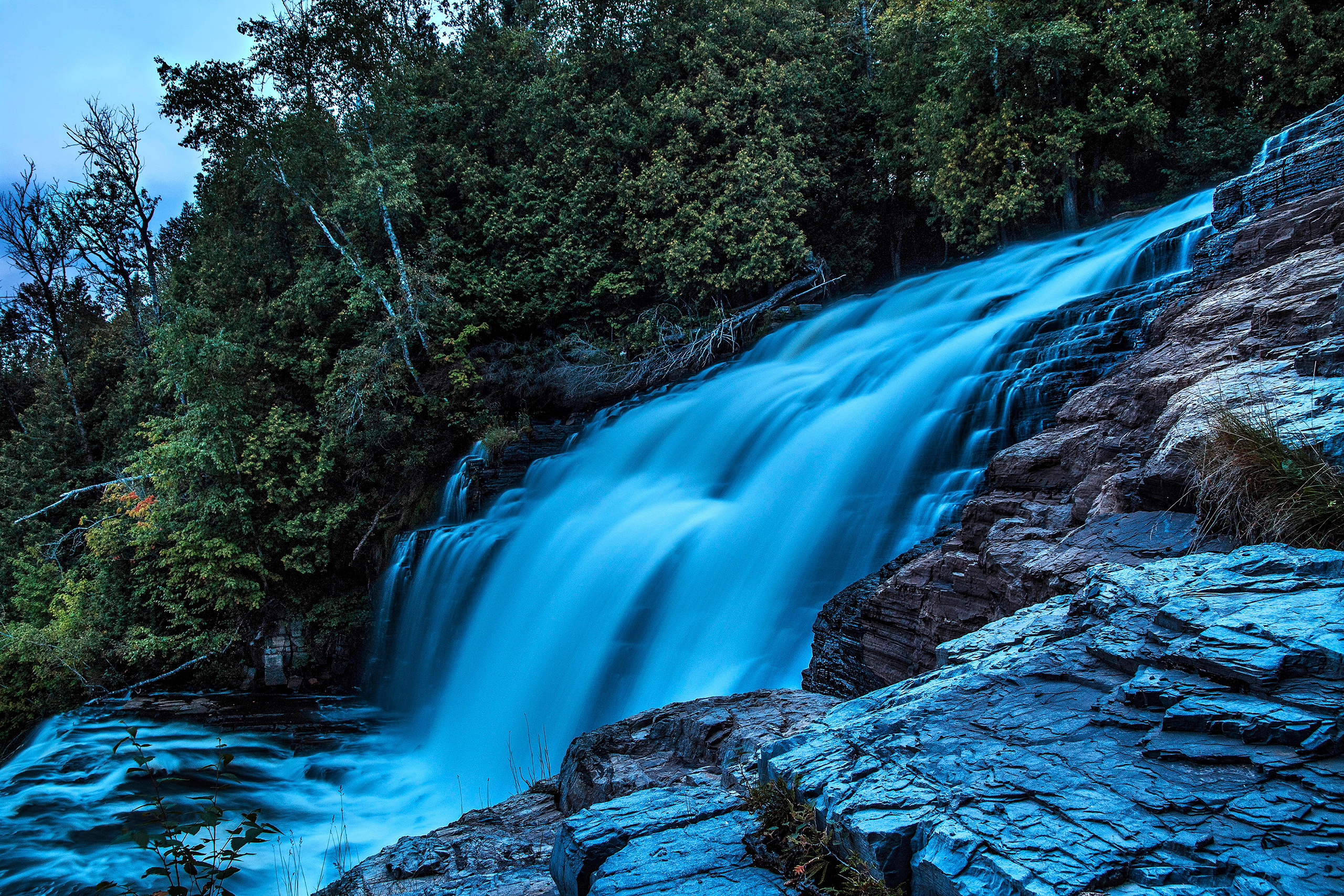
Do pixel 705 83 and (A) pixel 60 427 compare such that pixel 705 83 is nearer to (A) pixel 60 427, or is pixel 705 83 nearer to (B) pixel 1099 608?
(B) pixel 1099 608

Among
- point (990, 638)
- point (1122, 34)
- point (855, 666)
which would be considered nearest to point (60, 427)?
point (855, 666)

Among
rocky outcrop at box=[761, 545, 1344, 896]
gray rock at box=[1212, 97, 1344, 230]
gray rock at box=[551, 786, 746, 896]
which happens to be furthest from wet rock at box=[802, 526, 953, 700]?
gray rock at box=[1212, 97, 1344, 230]

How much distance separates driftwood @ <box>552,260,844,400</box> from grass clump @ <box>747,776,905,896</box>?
40.5ft

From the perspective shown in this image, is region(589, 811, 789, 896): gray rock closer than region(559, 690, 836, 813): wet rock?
Yes

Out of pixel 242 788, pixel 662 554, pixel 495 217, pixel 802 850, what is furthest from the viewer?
pixel 495 217

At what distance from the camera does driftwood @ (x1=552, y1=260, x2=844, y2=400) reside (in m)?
14.6

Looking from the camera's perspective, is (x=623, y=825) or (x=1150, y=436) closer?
(x=623, y=825)

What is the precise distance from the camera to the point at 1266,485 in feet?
10.4

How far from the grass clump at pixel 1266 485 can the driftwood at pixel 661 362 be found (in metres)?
11.4

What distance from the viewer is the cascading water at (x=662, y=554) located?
7.52 meters

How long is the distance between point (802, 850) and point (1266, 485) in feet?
8.60

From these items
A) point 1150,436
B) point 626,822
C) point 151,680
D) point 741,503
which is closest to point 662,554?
point 741,503

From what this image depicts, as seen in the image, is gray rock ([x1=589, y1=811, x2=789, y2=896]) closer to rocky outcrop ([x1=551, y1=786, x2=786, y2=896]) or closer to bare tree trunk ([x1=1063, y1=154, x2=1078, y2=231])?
rocky outcrop ([x1=551, y1=786, x2=786, y2=896])

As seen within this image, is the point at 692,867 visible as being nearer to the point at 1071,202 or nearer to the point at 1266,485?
the point at 1266,485
